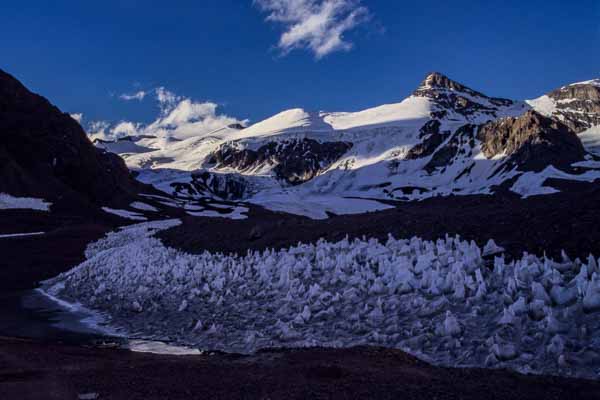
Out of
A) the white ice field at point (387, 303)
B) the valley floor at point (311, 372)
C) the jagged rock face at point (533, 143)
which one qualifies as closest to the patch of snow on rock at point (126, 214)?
the white ice field at point (387, 303)

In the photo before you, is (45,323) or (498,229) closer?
(498,229)

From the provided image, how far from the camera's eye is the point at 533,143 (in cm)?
14500

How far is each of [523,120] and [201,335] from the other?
17729 centimetres

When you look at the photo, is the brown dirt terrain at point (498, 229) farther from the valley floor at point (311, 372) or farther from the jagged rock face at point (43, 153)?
the jagged rock face at point (43, 153)

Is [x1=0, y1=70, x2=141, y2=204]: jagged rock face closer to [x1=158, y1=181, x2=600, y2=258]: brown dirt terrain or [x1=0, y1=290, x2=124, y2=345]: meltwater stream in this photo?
[x1=0, y1=290, x2=124, y2=345]: meltwater stream

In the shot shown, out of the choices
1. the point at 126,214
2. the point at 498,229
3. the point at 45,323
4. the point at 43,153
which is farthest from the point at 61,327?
the point at 43,153

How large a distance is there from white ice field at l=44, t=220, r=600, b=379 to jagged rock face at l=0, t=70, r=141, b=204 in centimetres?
7325

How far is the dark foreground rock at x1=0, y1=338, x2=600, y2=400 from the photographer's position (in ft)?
16.9

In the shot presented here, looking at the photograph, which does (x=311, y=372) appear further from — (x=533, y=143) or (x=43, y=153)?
(x=533, y=143)

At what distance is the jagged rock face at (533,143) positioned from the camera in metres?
135

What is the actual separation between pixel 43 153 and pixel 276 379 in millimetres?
99012

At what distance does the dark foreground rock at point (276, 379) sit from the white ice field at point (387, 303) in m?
1.04

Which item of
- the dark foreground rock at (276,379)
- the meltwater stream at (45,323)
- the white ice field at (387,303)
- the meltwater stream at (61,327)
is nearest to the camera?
the dark foreground rock at (276,379)

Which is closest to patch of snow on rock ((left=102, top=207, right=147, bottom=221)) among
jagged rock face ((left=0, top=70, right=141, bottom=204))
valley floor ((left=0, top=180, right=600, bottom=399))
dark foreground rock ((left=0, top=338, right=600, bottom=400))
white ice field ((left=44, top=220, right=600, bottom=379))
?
jagged rock face ((left=0, top=70, right=141, bottom=204))
